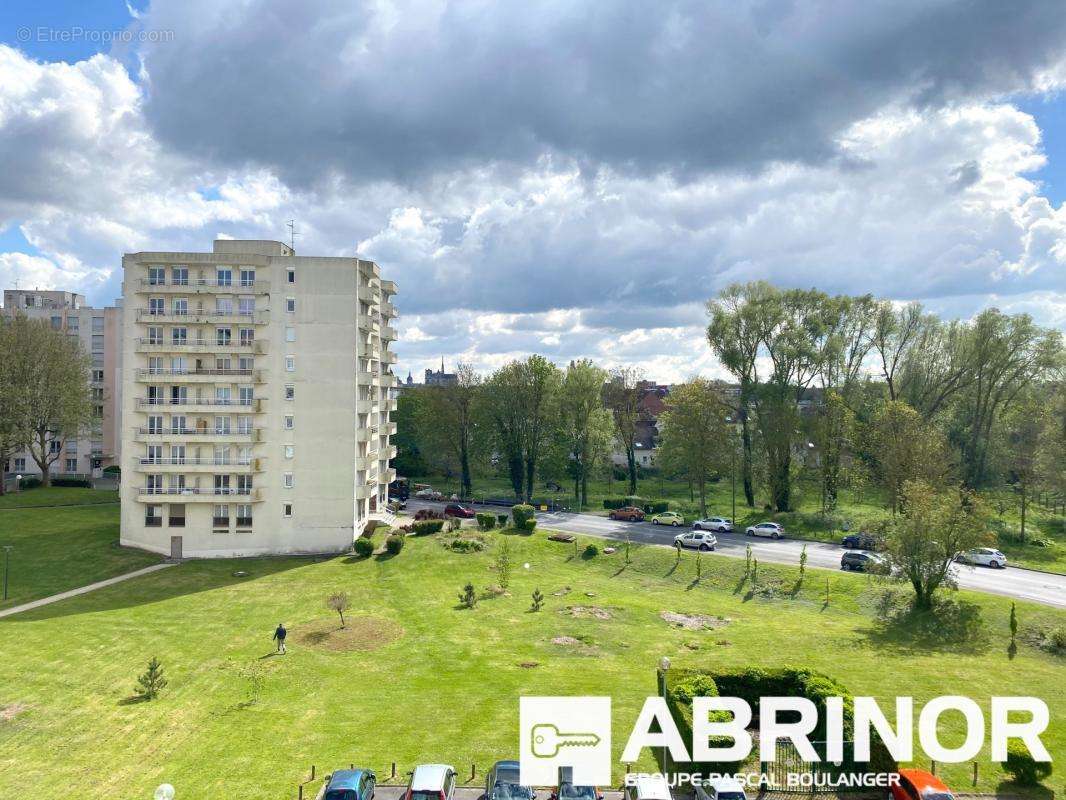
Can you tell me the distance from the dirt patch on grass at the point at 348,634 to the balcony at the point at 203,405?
24.0 m

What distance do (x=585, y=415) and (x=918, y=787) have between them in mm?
66147

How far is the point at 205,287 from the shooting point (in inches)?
2388

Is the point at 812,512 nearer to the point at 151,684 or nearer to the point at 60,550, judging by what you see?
the point at 151,684

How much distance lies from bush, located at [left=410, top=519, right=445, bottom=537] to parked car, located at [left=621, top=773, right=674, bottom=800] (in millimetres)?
42440

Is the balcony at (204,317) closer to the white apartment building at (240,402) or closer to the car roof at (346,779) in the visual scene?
the white apartment building at (240,402)

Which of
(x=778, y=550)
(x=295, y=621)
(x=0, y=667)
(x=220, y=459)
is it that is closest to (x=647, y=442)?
(x=778, y=550)

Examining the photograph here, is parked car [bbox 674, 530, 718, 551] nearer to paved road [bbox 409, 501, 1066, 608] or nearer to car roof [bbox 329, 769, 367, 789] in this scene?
paved road [bbox 409, 501, 1066, 608]

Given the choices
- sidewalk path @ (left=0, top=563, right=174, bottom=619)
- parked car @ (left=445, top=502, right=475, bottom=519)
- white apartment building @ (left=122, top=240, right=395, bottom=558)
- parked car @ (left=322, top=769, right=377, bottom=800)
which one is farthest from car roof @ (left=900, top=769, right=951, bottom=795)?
parked car @ (left=445, top=502, right=475, bottom=519)

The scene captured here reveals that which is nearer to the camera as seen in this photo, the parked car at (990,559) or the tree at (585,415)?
the parked car at (990,559)

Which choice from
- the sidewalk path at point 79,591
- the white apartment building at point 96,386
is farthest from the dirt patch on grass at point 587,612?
the white apartment building at point 96,386

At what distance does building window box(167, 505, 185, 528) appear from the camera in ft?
198

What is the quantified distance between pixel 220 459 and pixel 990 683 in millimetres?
57109

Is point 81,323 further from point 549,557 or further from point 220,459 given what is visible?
point 549,557

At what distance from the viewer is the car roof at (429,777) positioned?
21.4m
